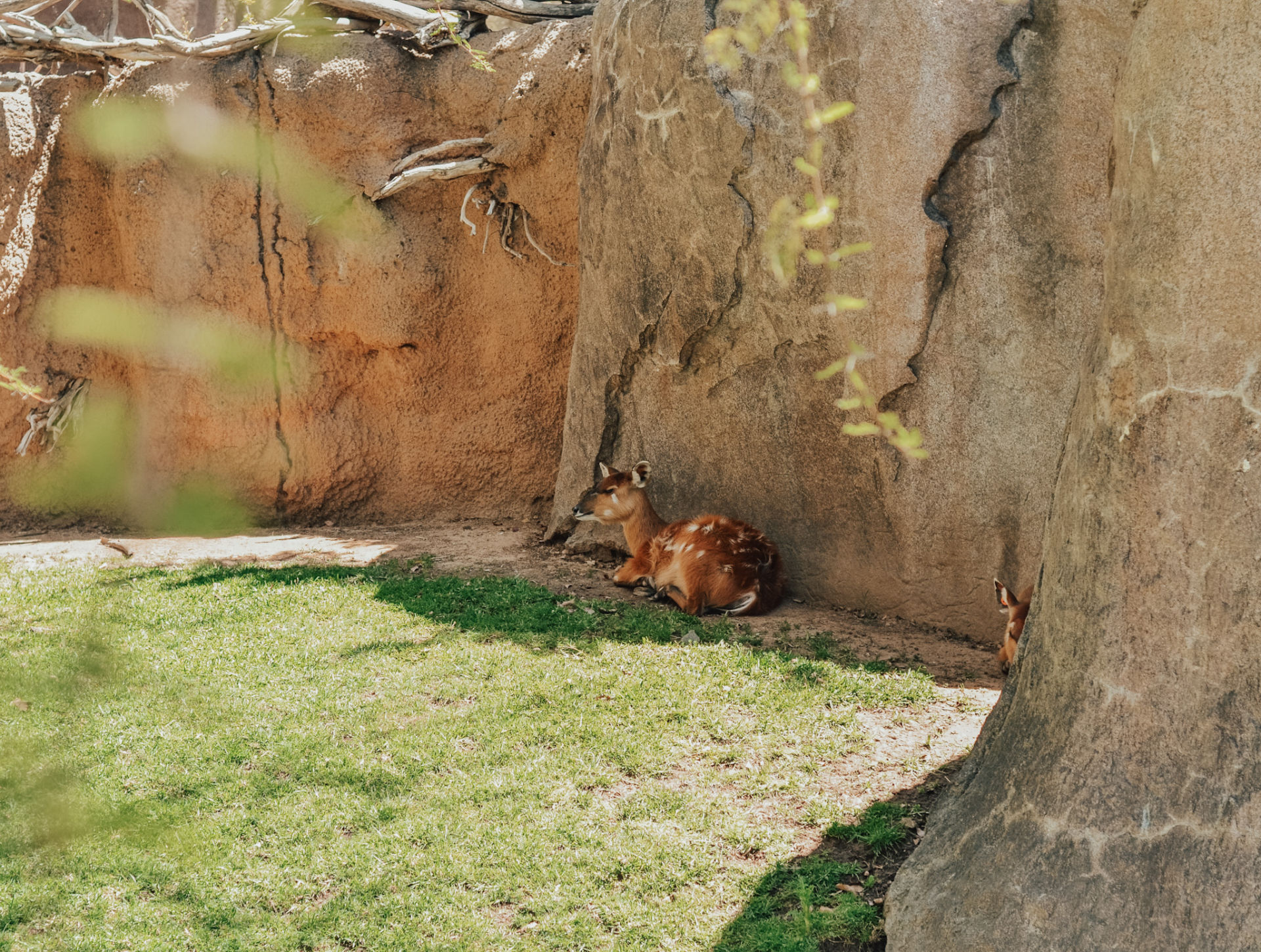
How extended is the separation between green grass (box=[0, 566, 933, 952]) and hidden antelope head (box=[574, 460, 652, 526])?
3.75ft

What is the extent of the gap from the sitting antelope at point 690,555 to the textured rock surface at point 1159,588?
3.50 m

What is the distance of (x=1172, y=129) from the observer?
3146 millimetres

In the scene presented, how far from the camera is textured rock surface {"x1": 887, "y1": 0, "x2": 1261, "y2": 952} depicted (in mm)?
3000

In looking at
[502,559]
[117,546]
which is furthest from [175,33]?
[502,559]

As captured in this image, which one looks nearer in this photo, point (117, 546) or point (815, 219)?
point (815, 219)

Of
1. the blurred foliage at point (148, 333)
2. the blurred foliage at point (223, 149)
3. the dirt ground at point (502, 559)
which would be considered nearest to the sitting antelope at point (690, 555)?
the dirt ground at point (502, 559)

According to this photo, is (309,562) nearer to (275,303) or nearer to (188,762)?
(275,303)

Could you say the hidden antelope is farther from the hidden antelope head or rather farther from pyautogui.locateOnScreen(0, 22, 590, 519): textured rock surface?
pyautogui.locateOnScreen(0, 22, 590, 519): textured rock surface

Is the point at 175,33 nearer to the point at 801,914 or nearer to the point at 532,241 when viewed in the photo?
the point at 532,241

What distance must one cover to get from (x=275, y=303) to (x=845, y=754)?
22.3ft

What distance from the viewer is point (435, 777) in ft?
15.9

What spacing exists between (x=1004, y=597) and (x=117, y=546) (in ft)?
20.8

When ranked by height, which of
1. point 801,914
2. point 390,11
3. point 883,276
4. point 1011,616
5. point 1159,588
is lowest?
point 801,914

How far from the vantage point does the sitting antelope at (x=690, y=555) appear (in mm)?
7008
